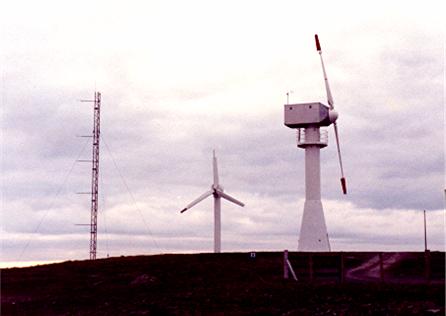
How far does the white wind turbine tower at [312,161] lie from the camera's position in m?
77.5

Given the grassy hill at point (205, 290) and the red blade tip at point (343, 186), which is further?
the red blade tip at point (343, 186)

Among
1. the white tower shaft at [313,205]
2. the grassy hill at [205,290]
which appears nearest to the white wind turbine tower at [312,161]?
the white tower shaft at [313,205]

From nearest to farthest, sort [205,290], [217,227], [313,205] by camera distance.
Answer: [205,290]
[313,205]
[217,227]

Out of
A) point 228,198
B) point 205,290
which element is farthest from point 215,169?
point 205,290

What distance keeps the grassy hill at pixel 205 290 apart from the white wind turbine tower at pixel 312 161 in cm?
775

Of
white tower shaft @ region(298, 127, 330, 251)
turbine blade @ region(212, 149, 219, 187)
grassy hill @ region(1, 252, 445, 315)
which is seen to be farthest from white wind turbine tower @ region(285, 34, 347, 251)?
turbine blade @ region(212, 149, 219, 187)

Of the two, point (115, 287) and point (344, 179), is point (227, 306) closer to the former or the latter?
point (115, 287)

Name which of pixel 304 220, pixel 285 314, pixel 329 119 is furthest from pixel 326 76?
pixel 285 314

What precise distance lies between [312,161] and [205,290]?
112 feet

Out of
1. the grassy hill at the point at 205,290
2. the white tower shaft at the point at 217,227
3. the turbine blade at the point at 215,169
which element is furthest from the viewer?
the turbine blade at the point at 215,169

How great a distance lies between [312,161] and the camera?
262 ft

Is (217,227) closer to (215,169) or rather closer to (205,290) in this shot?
(215,169)

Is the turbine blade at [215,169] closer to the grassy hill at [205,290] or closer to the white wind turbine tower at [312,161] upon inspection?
the white wind turbine tower at [312,161]

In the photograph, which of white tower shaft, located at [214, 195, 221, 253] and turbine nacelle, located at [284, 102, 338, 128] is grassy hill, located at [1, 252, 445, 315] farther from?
white tower shaft, located at [214, 195, 221, 253]
